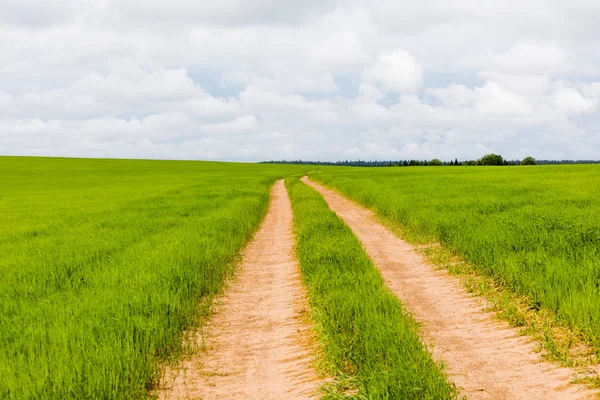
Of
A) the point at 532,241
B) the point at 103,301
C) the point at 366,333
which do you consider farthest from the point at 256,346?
the point at 532,241

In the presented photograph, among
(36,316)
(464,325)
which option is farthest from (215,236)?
(464,325)

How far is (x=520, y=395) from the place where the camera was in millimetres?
4430

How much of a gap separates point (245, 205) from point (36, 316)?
1605 cm

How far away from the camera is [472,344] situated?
576 cm

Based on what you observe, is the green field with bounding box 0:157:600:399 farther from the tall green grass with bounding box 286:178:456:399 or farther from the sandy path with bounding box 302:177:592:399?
the sandy path with bounding box 302:177:592:399

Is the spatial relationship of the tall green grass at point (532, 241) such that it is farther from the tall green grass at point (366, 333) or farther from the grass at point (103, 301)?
the grass at point (103, 301)

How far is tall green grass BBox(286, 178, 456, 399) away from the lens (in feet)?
13.9

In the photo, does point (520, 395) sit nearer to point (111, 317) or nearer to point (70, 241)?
point (111, 317)

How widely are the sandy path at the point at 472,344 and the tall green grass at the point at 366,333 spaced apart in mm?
375

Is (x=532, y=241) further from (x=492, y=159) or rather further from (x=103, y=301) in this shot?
(x=492, y=159)

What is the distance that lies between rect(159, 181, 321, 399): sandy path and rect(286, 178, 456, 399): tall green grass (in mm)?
335

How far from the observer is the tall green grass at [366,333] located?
424 cm

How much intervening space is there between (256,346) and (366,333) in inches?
64.5

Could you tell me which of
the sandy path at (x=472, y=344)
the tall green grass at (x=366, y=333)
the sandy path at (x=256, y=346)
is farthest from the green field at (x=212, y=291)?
the sandy path at (x=472, y=344)
